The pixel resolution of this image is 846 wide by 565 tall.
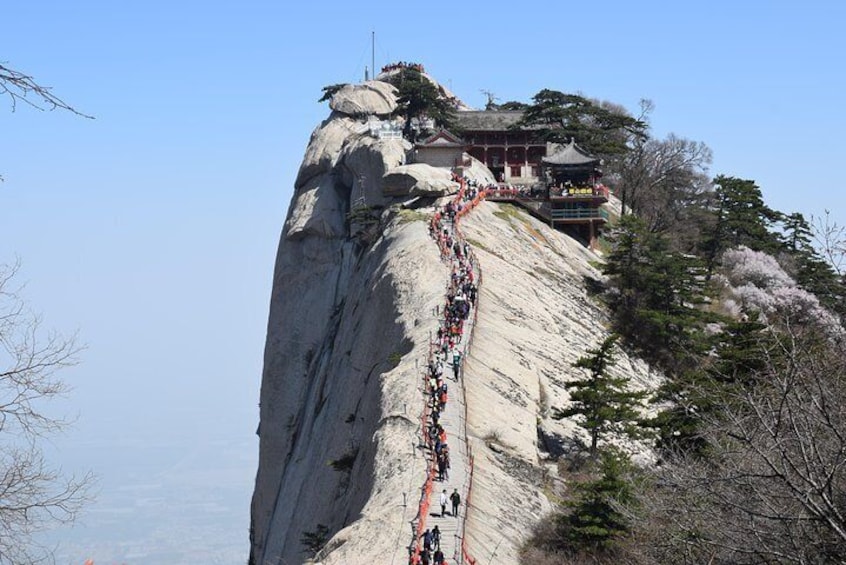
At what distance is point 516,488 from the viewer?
1350 inches

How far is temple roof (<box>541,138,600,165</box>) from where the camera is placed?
7581cm

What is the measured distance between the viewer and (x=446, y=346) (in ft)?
135

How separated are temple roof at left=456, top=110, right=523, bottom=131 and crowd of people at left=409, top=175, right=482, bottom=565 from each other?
2276 cm

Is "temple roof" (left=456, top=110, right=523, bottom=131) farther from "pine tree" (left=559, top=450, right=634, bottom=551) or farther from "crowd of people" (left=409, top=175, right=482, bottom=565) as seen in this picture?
"pine tree" (left=559, top=450, right=634, bottom=551)

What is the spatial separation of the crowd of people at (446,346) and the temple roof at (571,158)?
9.55 metres

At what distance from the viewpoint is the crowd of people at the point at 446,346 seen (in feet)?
88.6

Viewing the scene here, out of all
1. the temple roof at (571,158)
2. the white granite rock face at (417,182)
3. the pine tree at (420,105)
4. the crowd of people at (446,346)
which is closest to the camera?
the crowd of people at (446,346)

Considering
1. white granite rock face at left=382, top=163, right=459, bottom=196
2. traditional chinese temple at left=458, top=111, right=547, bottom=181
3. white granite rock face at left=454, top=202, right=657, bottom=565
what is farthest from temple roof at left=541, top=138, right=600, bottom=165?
traditional chinese temple at left=458, top=111, right=547, bottom=181

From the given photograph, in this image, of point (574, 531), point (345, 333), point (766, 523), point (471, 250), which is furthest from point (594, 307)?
point (766, 523)

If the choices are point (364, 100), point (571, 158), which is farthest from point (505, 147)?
point (571, 158)

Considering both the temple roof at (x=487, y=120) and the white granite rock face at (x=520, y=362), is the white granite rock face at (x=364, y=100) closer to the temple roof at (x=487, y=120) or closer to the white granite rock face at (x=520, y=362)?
the temple roof at (x=487, y=120)

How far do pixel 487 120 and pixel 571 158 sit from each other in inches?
678

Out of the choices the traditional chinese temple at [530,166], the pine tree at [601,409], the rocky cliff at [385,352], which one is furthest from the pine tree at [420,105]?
the pine tree at [601,409]

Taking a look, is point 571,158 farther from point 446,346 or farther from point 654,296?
point 446,346
